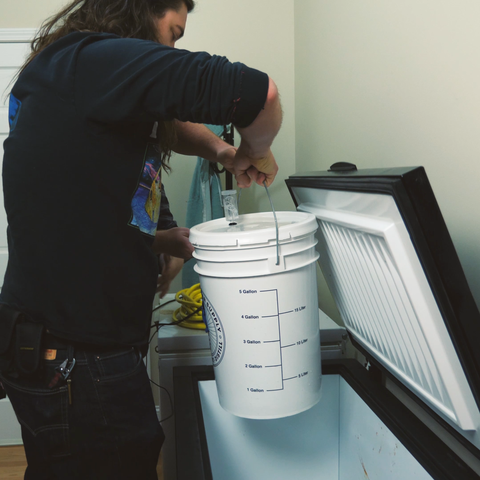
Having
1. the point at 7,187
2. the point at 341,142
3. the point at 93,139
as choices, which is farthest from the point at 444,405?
the point at 341,142

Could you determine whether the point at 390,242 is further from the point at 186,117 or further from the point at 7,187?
the point at 7,187

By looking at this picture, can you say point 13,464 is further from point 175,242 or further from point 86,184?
point 86,184

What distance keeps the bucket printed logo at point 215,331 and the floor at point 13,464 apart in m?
1.60

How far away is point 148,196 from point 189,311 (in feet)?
2.09

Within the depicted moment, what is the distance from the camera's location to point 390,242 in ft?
2.06

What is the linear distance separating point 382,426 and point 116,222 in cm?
69

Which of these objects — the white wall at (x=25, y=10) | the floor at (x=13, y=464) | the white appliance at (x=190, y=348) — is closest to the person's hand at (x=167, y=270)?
the white appliance at (x=190, y=348)

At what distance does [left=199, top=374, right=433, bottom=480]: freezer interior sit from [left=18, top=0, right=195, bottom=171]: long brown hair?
734 mm

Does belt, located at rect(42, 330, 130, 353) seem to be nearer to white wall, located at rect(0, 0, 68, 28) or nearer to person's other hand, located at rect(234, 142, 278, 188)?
person's other hand, located at rect(234, 142, 278, 188)

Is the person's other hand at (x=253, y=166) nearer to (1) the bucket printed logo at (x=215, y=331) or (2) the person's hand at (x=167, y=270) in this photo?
(1) the bucket printed logo at (x=215, y=331)

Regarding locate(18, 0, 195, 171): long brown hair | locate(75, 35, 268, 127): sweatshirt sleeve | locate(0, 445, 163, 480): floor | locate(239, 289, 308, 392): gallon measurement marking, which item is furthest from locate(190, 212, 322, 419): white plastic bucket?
locate(0, 445, 163, 480): floor

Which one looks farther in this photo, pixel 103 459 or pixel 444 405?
pixel 103 459

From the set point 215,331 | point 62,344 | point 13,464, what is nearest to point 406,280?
point 215,331

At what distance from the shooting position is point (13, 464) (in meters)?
2.36
